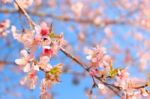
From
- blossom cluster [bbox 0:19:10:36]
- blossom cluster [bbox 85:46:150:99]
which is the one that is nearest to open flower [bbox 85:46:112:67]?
blossom cluster [bbox 85:46:150:99]

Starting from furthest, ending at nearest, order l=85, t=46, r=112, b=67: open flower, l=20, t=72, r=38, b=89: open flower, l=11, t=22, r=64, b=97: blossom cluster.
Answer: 1. l=85, t=46, r=112, b=67: open flower
2. l=20, t=72, r=38, b=89: open flower
3. l=11, t=22, r=64, b=97: blossom cluster

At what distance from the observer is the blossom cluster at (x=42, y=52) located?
10.4ft

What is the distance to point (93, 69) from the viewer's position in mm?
3396

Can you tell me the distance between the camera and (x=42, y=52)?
3186mm

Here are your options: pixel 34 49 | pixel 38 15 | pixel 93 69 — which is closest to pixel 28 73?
pixel 34 49

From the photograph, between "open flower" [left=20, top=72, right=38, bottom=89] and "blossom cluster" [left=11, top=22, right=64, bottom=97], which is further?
"open flower" [left=20, top=72, right=38, bottom=89]

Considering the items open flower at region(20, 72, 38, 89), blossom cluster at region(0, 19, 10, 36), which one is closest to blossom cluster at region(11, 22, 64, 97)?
open flower at region(20, 72, 38, 89)

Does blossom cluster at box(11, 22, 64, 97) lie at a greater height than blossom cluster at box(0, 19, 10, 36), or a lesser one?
lesser

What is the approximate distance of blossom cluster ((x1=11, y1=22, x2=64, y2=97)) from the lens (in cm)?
317

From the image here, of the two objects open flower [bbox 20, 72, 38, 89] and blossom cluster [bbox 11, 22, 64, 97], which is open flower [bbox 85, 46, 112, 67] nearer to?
A: blossom cluster [bbox 11, 22, 64, 97]

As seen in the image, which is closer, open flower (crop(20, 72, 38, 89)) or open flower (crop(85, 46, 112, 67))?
open flower (crop(20, 72, 38, 89))

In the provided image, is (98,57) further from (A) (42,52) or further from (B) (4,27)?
(B) (4,27)

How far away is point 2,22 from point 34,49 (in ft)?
3.91

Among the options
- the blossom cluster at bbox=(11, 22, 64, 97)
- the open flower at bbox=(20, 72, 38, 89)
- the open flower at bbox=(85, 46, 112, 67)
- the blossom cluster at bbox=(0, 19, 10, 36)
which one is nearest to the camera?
the blossom cluster at bbox=(11, 22, 64, 97)
